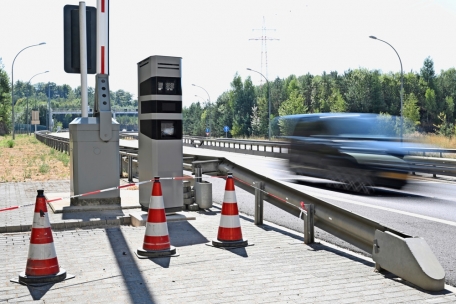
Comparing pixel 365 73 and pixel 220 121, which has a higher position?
pixel 365 73

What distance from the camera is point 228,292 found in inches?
215

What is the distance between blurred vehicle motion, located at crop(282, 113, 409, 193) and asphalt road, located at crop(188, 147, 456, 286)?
0.37 m

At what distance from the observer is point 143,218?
29.9 ft

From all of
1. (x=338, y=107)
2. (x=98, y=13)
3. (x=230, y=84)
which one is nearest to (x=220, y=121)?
(x=230, y=84)

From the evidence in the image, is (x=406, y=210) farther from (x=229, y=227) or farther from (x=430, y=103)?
(x=430, y=103)

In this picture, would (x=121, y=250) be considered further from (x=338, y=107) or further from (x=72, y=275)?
(x=338, y=107)

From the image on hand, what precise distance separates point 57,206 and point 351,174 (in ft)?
24.9

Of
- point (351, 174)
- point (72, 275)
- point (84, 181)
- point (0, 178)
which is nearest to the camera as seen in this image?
point (72, 275)

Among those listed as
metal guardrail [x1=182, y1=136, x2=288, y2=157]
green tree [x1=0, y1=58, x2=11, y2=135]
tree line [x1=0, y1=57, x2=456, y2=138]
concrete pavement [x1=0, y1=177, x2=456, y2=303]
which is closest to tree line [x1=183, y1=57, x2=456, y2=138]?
tree line [x1=0, y1=57, x2=456, y2=138]

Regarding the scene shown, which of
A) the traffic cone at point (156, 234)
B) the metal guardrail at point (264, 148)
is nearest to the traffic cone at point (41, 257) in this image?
the traffic cone at point (156, 234)

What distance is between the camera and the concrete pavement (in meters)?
5.32

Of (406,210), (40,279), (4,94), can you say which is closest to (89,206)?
(40,279)

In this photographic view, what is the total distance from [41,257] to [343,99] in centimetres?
9775

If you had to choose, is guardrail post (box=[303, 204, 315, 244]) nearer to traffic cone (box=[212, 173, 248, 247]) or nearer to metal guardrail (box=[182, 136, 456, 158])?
traffic cone (box=[212, 173, 248, 247])
